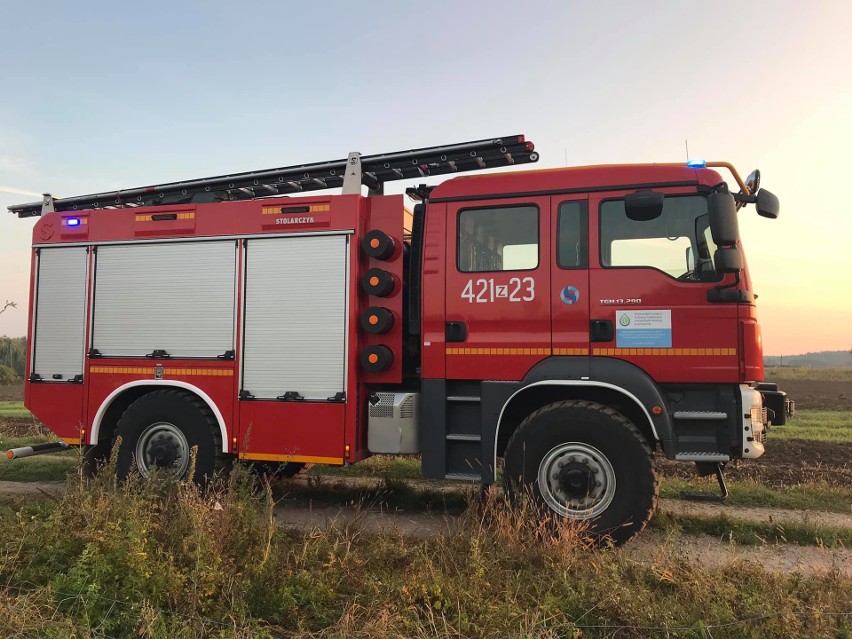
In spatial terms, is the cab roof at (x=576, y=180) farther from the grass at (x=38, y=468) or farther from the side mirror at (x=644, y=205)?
the grass at (x=38, y=468)

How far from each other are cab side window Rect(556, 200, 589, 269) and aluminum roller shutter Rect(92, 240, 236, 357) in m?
3.34

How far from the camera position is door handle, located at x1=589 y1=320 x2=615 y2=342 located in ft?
16.9

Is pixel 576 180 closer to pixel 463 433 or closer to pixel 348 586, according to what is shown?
pixel 463 433

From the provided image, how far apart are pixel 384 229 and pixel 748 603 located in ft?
14.1

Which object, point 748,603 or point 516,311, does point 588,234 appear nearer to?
point 516,311

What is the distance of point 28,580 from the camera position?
12.4 feet

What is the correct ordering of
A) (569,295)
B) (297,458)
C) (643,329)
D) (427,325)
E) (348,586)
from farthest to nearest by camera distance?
1. (297,458)
2. (427,325)
3. (569,295)
4. (643,329)
5. (348,586)

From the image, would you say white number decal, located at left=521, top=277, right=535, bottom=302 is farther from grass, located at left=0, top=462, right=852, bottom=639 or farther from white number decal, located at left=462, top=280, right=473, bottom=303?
grass, located at left=0, top=462, right=852, bottom=639

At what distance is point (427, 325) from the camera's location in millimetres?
5645

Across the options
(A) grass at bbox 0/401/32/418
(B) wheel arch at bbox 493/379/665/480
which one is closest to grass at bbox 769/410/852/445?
(B) wheel arch at bbox 493/379/665/480

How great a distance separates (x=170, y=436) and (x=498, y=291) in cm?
378

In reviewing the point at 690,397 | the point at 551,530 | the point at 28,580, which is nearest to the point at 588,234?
the point at 690,397

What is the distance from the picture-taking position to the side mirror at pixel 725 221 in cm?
462

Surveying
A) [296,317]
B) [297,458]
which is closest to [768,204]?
[296,317]
